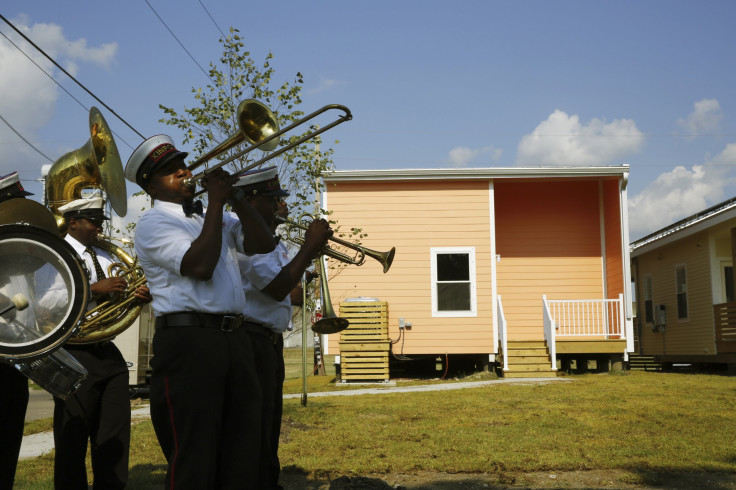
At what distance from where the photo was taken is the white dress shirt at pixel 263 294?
4562 mm

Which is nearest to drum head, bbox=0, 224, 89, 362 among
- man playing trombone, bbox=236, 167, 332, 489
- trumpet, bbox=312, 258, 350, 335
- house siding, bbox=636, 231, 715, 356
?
man playing trombone, bbox=236, 167, 332, 489

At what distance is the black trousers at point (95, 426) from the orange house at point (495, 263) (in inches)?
472

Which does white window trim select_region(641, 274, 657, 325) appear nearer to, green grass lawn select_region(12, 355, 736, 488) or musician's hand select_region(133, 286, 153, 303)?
green grass lawn select_region(12, 355, 736, 488)

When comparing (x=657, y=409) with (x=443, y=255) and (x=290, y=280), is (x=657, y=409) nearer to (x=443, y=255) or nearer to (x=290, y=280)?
(x=290, y=280)

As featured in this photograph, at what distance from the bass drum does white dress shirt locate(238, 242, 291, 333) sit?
3.51 ft

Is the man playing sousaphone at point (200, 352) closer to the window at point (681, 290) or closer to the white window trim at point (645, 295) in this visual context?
the window at point (681, 290)

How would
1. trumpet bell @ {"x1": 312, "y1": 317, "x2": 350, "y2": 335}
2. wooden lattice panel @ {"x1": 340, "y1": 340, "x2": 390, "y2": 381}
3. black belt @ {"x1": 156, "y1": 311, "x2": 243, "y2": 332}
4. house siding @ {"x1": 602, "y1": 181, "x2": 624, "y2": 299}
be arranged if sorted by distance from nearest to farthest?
black belt @ {"x1": 156, "y1": 311, "x2": 243, "y2": 332}, trumpet bell @ {"x1": 312, "y1": 317, "x2": 350, "y2": 335}, wooden lattice panel @ {"x1": 340, "y1": 340, "x2": 390, "y2": 381}, house siding @ {"x1": 602, "y1": 181, "x2": 624, "y2": 299}

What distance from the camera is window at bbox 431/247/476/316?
17.5 metres

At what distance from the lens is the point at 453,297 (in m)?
17.5

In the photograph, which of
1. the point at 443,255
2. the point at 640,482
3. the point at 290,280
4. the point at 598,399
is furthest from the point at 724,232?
the point at 290,280

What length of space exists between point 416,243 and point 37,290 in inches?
569

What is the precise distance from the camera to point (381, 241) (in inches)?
704

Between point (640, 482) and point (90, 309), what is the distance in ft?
13.7

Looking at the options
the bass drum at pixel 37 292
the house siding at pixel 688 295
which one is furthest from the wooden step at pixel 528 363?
the bass drum at pixel 37 292
